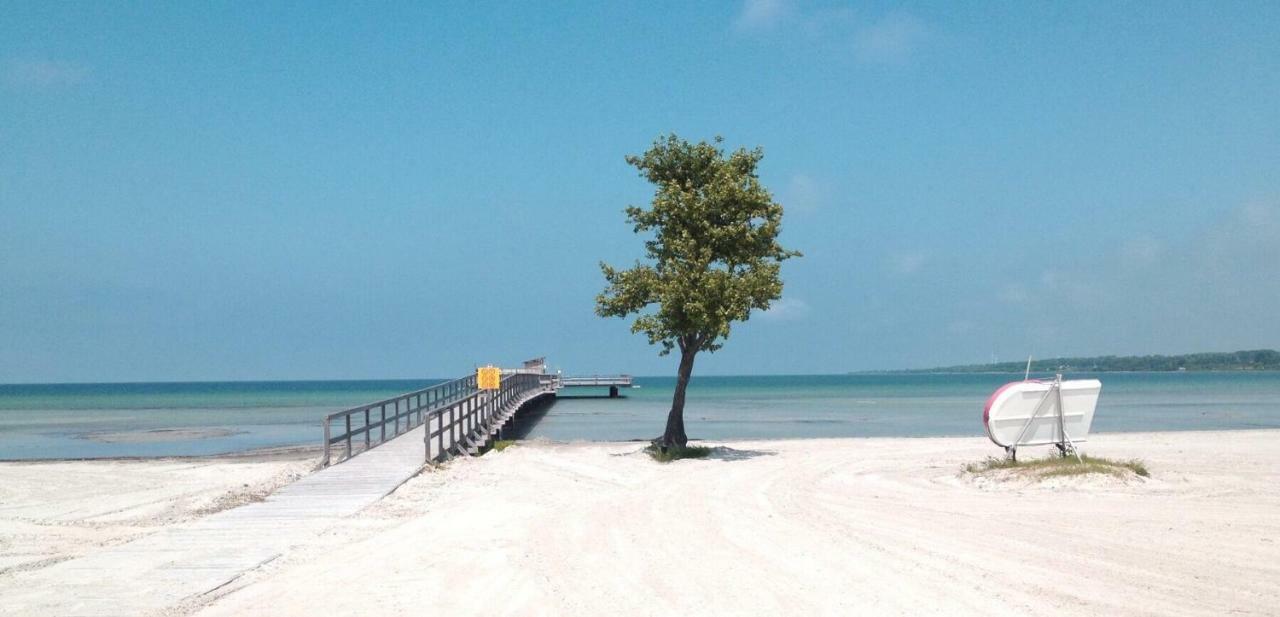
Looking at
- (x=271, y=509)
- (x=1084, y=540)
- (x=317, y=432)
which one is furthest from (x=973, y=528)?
(x=317, y=432)

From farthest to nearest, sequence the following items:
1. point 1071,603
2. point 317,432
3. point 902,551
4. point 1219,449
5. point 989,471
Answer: point 317,432 → point 1219,449 → point 989,471 → point 902,551 → point 1071,603

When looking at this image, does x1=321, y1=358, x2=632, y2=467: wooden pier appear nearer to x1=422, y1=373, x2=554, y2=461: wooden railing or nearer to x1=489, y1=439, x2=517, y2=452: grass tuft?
x1=422, y1=373, x2=554, y2=461: wooden railing

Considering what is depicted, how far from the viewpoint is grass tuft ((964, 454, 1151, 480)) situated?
14156 millimetres

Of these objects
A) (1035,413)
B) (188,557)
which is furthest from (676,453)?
(188,557)

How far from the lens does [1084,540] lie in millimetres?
9945

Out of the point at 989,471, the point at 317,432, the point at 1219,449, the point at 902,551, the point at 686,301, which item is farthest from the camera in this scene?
the point at 317,432

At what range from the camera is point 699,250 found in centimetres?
1933

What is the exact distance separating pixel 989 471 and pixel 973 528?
4.72 meters

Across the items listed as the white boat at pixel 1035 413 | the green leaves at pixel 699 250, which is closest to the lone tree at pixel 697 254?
the green leaves at pixel 699 250

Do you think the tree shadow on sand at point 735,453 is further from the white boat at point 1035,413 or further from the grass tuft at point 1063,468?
the white boat at point 1035,413

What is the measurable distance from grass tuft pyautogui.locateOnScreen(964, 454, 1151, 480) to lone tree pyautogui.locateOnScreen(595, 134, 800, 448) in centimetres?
566

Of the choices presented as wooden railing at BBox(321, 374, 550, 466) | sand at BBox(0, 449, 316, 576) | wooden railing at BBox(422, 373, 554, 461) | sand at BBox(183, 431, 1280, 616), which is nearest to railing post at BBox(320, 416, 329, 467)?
wooden railing at BBox(321, 374, 550, 466)

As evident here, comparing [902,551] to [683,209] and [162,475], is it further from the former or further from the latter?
[162,475]

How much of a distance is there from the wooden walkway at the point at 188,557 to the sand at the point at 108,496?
1.56 ft
